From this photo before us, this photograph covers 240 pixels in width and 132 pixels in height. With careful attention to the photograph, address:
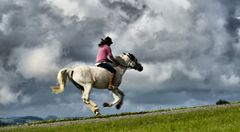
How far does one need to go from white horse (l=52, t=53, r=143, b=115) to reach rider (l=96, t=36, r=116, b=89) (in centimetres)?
Answer: 20

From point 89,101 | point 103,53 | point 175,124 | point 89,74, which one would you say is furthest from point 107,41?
point 175,124

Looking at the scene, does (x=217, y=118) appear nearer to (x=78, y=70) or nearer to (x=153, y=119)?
(x=153, y=119)

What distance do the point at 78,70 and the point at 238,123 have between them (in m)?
12.3

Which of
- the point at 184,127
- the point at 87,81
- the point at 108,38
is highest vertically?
the point at 108,38

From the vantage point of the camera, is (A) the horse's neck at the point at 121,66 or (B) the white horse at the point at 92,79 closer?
(B) the white horse at the point at 92,79

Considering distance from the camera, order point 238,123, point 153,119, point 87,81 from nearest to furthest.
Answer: point 238,123
point 153,119
point 87,81

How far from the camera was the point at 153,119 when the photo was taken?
22891 millimetres

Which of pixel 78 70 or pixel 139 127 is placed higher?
pixel 78 70

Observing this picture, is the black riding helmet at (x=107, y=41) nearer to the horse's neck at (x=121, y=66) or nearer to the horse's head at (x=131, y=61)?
the horse's neck at (x=121, y=66)

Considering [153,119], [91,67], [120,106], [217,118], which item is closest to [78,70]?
[91,67]

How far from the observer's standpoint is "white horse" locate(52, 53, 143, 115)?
97.9 feet

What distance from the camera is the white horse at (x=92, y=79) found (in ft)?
97.9

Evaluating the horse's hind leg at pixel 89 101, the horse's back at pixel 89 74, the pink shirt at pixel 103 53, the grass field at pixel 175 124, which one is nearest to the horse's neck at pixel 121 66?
the pink shirt at pixel 103 53

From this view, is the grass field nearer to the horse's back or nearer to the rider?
the horse's back
